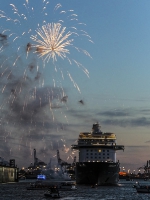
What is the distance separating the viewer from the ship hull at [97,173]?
527 feet

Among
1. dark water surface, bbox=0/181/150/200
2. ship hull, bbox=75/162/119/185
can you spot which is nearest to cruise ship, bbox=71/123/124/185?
ship hull, bbox=75/162/119/185

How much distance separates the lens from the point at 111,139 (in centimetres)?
17725

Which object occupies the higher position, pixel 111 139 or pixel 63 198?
pixel 111 139

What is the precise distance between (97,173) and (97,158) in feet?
34.1

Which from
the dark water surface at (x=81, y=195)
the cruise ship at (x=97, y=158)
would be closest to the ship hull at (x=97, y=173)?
the cruise ship at (x=97, y=158)

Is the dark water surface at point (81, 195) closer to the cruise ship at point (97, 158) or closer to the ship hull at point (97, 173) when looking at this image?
the ship hull at point (97, 173)

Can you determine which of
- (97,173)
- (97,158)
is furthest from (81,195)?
(97,158)

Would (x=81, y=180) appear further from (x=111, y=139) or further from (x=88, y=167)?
(x=111, y=139)

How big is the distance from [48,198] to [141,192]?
134 feet

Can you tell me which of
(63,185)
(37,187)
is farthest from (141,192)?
(37,187)

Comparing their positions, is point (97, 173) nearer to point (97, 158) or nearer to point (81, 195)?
point (97, 158)

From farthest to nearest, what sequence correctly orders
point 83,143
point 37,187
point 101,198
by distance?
point 83,143
point 37,187
point 101,198

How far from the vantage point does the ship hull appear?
527 ft

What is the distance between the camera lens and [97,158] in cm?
16988
